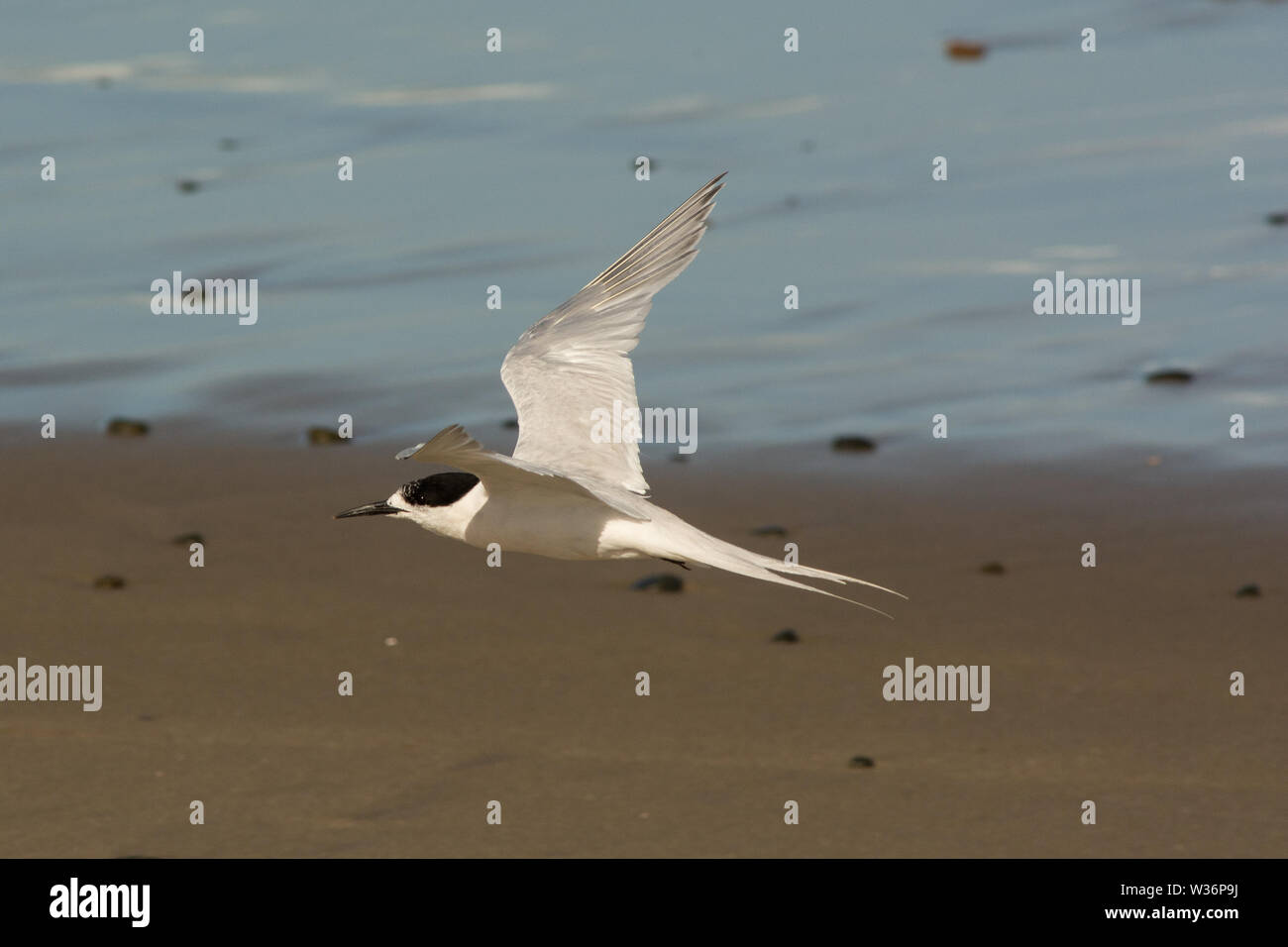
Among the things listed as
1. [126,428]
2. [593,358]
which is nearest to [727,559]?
[593,358]

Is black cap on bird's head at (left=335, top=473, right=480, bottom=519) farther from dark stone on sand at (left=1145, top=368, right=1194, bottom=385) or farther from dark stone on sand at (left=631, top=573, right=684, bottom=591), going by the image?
dark stone on sand at (left=1145, top=368, right=1194, bottom=385)

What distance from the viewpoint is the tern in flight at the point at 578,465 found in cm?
625

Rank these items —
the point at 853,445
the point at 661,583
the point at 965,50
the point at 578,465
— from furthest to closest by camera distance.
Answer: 1. the point at 965,50
2. the point at 853,445
3. the point at 661,583
4. the point at 578,465

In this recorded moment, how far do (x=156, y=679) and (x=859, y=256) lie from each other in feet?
23.0

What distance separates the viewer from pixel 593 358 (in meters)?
8.09

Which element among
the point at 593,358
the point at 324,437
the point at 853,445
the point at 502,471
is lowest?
the point at 502,471

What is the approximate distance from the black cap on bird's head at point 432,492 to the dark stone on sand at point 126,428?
463 cm

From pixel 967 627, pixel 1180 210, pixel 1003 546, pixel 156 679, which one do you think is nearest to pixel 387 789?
pixel 156 679

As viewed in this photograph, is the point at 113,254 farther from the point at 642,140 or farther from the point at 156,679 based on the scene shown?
the point at 156,679

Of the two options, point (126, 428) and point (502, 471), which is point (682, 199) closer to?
point (126, 428)

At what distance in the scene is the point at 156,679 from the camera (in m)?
8.45

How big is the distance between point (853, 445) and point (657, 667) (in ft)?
9.24

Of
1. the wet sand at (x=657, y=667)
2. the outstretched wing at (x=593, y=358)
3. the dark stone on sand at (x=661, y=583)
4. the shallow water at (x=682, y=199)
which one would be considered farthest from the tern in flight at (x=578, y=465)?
the shallow water at (x=682, y=199)

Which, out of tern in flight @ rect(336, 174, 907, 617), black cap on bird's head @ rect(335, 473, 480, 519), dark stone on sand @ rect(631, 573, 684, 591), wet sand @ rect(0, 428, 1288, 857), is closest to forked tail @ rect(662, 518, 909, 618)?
tern in flight @ rect(336, 174, 907, 617)
